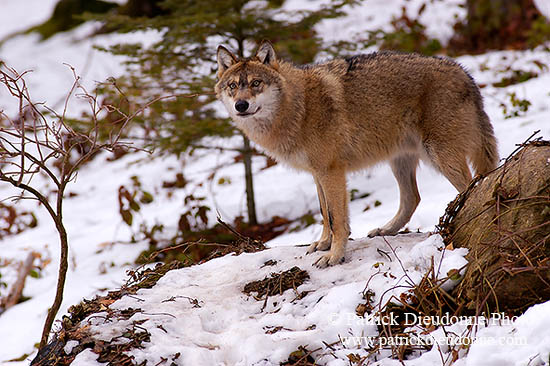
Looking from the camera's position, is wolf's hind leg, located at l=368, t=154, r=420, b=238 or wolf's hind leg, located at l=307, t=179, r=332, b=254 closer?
wolf's hind leg, located at l=307, t=179, r=332, b=254

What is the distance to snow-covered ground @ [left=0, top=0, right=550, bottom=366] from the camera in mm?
3330

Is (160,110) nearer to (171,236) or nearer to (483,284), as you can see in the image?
(171,236)

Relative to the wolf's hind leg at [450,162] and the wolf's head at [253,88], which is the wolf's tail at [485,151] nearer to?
the wolf's hind leg at [450,162]

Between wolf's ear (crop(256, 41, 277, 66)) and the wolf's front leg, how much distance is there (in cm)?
124

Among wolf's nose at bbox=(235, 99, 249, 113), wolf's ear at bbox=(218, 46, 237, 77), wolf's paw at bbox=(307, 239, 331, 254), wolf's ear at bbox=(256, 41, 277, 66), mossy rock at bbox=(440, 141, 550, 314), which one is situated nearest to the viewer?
mossy rock at bbox=(440, 141, 550, 314)

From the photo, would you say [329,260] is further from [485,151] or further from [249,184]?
[249,184]

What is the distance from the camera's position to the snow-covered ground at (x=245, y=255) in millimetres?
3330

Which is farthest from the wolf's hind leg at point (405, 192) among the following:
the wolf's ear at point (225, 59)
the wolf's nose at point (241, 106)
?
the wolf's ear at point (225, 59)

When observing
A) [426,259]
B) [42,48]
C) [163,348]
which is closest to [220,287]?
[163,348]

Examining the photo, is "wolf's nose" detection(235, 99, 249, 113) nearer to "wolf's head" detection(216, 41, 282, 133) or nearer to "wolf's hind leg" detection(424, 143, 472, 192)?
"wolf's head" detection(216, 41, 282, 133)

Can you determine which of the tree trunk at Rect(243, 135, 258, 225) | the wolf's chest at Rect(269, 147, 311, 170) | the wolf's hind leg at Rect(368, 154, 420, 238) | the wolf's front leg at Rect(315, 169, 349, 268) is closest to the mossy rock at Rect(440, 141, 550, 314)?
the wolf's front leg at Rect(315, 169, 349, 268)

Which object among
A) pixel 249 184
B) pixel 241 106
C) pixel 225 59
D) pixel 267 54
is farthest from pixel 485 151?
pixel 249 184

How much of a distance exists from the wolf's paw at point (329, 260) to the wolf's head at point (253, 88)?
4.62ft

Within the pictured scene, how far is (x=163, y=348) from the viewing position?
11.2 feet
